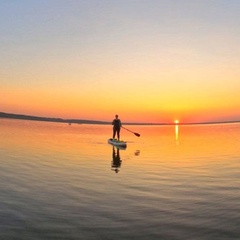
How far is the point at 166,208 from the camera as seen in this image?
1078 cm

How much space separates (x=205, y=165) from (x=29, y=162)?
12.7m

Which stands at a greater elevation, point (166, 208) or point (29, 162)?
point (29, 162)

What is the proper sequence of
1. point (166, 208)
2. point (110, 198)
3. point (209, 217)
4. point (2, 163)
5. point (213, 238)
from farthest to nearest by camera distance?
point (2, 163)
point (110, 198)
point (166, 208)
point (209, 217)
point (213, 238)

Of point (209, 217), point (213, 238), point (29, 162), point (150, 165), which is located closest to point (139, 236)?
point (213, 238)

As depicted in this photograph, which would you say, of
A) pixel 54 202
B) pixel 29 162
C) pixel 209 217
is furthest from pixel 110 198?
pixel 29 162

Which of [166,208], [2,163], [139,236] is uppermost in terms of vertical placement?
[2,163]

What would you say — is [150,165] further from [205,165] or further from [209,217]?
[209,217]

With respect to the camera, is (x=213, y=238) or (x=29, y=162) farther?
(x=29, y=162)

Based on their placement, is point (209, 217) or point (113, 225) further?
point (209, 217)

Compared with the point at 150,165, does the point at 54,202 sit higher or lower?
lower

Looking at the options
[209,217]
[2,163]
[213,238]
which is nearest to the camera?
[213,238]

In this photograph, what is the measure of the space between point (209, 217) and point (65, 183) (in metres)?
7.67

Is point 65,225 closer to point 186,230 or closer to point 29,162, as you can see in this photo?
point 186,230

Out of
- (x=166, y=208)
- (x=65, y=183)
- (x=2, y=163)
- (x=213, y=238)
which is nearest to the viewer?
(x=213, y=238)
